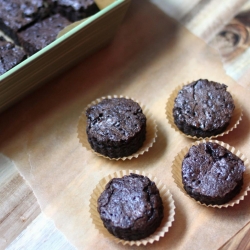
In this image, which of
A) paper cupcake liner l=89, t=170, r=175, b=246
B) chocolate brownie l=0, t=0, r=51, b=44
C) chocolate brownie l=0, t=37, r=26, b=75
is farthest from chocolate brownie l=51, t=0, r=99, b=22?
paper cupcake liner l=89, t=170, r=175, b=246

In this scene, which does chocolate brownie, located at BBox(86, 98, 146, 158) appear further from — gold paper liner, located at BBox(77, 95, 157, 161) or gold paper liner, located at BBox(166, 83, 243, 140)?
gold paper liner, located at BBox(166, 83, 243, 140)

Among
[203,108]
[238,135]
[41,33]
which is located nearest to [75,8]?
[41,33]

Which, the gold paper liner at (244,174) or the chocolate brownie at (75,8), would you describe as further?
the chocolate brownie at (75,8)

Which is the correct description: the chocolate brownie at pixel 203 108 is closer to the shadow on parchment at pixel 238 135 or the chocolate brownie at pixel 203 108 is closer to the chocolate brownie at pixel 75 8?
A: the shadow on parchment at pixel 238 135

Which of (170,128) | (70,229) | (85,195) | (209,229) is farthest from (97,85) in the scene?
(209,229)

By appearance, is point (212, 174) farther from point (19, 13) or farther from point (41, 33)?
point (19, 13)

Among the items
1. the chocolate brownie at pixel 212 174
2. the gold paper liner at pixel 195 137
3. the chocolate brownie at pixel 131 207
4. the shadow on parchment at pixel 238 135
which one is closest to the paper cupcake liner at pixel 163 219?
the chocolate brownie at pixel 131 207
